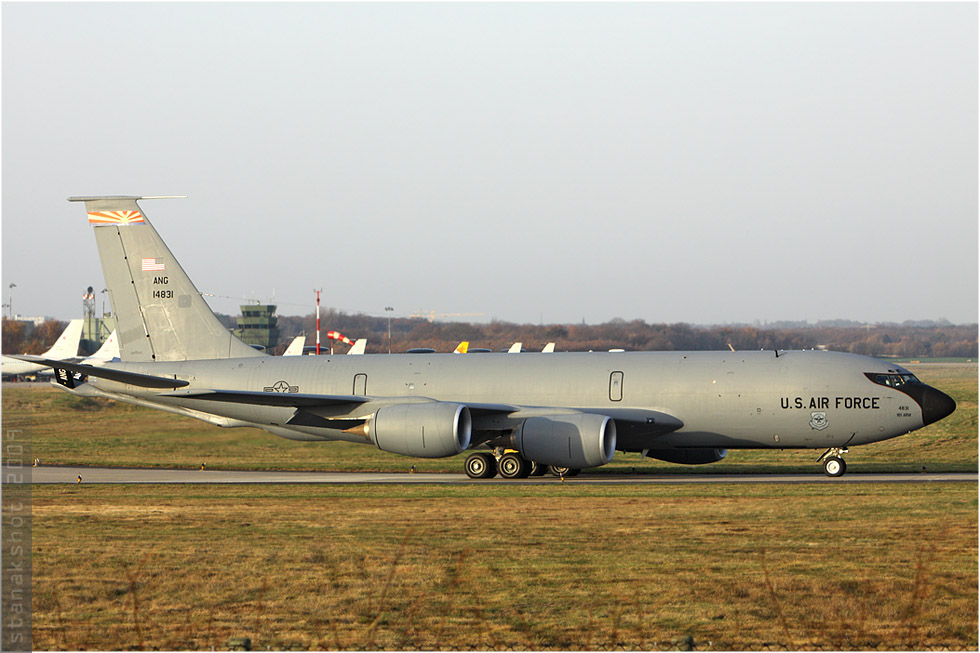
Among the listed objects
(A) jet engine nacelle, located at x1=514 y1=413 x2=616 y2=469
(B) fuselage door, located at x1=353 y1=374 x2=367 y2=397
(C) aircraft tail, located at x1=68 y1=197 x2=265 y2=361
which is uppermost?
(C) aircraft tail, located at x1=68 y1=197 x2=265 y2=361

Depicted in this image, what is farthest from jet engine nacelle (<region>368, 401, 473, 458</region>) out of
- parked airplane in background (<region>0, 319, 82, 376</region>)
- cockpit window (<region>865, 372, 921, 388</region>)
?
parked airplane in background (<region>0, 319, 82, 376</region>)

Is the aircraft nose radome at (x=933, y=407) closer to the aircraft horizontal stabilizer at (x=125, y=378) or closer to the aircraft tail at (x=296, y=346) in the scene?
the aircraft horizontal stabilizer at (x=125, y=378)

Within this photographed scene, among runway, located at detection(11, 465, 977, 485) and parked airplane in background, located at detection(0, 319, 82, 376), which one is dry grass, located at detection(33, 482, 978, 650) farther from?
parked airplane in background, located at detection(0, 319, 82, 376)

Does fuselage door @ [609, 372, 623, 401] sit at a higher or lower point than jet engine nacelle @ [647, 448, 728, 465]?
higher

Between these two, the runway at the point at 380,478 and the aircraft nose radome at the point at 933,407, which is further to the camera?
the aircraft nose radome at the point at 933,407

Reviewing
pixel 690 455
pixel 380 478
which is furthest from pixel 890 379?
pixel 380 478

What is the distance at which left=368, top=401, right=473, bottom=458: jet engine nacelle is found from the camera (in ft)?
110

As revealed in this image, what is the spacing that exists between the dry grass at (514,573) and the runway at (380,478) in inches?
203

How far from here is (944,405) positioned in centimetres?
3331

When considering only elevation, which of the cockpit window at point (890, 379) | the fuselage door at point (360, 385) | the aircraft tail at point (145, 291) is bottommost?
the fuselage door at point (360, 385)

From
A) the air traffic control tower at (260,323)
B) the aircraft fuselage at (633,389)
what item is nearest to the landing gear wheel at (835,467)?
the aircraft fuselage at (633,389)

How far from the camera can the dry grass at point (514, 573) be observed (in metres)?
13.6

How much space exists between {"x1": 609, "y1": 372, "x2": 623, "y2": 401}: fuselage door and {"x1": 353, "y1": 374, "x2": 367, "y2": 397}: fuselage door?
345 inches

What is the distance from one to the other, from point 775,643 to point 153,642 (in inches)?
303
